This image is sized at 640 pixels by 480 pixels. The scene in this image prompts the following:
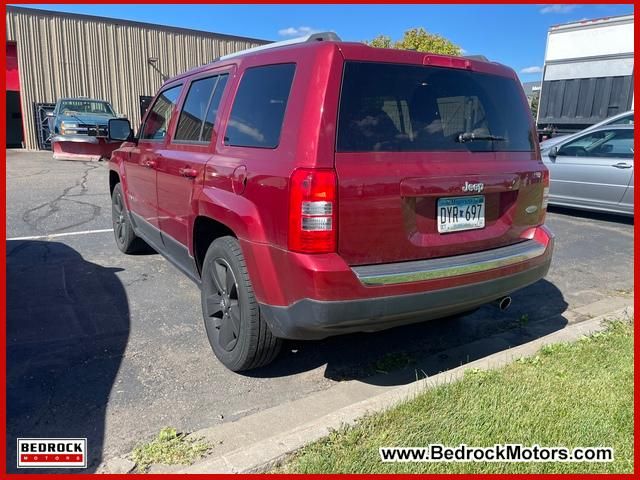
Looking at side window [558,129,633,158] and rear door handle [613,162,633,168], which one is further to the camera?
side window [558,129,633,158]

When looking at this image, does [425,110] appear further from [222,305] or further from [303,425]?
[303,425]

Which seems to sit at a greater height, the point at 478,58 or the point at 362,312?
the point at 478,58

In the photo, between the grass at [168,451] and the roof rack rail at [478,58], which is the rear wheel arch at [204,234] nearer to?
→ the grass at [168,451]

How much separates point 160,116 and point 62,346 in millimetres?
Answer: 2227

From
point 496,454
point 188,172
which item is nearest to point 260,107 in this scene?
point 188,172

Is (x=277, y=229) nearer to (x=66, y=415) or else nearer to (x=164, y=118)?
(x=66, y=415)

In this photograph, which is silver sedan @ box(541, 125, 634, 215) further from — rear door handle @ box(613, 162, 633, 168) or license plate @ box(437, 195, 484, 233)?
license plate @ box(437, 195, 484, 233)

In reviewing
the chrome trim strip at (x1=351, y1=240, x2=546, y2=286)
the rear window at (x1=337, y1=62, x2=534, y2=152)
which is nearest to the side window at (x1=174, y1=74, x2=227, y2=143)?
the rear window at (x1=337, y1=62, x2=534, y2=152)

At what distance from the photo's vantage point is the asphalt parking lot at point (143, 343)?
113 inches

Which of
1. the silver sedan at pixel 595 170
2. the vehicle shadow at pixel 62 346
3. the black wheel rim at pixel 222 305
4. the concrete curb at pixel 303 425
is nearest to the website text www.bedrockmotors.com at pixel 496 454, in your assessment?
the concrete curb at pixel 303 425

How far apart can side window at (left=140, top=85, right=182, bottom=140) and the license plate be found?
8.63 feet

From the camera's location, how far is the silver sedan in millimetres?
7977

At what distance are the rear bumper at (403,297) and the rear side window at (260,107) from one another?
906 millimetres

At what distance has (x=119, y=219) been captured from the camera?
6035 mm
